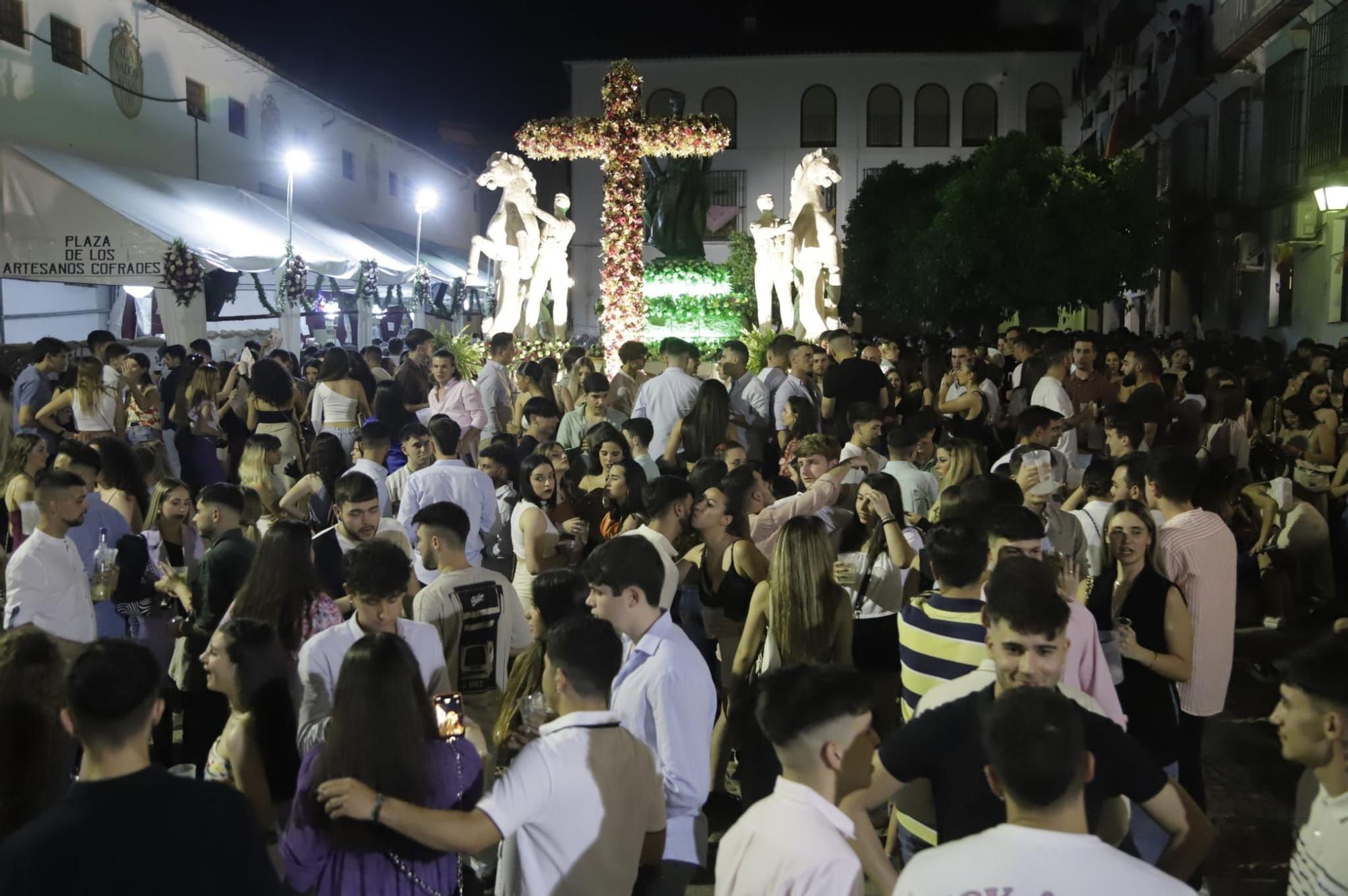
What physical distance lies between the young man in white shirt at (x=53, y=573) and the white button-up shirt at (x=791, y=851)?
3392 millimetres

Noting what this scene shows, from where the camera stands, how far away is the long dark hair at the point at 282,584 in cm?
455

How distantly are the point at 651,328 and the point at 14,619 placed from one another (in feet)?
46.3

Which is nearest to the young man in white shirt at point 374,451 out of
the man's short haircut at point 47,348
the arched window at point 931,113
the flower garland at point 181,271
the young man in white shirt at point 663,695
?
the young man in white shirt at point 663,695

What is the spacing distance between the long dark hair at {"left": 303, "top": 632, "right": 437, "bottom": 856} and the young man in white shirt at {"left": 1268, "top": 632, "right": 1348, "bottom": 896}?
6.66ft

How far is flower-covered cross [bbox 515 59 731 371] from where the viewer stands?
17141 mm

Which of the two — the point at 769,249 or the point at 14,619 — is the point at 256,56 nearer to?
the point at 769,249

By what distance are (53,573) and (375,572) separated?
76.0 inches

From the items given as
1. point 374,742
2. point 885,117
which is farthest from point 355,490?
point 885,117

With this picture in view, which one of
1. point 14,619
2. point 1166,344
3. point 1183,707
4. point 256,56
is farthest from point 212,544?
point 256,56

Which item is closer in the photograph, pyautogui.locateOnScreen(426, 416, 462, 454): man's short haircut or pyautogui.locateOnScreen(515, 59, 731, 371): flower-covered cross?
pyautogui.locateOnScreen(426, 416, 462, 454): man's short haircut

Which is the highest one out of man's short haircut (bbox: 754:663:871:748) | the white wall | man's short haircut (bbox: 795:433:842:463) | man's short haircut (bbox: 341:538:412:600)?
the white wall

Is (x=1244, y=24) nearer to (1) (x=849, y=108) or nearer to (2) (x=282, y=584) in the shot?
(2) (x=282, y=584)

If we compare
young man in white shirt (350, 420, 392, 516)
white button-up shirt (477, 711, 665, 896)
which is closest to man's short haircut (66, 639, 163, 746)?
white button-up shirt (477, 711, 665, 896)

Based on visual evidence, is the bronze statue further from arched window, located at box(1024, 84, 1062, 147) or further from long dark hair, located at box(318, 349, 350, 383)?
arched window, located at box(1024, 84, 1062, 147)
